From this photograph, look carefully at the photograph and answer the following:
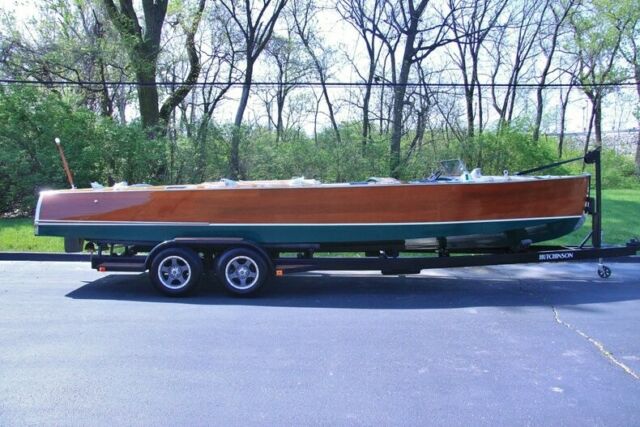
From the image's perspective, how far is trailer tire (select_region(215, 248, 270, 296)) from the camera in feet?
21.6

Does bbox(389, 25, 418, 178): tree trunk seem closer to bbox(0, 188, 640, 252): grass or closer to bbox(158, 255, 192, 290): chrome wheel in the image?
bbox(0, 188, 640, 252): grass

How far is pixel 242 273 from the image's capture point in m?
6.66

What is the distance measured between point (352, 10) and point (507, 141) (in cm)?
1108

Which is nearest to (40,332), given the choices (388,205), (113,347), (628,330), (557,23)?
(113,347)

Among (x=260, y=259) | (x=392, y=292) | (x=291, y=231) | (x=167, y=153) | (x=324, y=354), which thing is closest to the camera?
(x=324, y=354)

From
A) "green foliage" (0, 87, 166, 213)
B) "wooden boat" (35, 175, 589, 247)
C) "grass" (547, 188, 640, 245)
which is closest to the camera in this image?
"wooden boat" (35, 175, 589, 247)

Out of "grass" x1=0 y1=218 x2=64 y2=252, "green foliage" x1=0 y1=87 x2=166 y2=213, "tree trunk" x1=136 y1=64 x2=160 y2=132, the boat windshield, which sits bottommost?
"grass" x1=0 y1=218 x2=64 y2=252

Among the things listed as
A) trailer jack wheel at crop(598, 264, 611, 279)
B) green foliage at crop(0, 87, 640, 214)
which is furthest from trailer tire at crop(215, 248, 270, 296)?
green foliage at crop(0, 87, 640, 214)

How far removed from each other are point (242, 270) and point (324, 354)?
7.78 feet

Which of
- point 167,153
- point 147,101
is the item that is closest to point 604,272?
point 167,153

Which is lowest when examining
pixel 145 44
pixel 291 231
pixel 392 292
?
pixel 392 292

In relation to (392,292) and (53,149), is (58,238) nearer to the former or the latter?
(53,149)

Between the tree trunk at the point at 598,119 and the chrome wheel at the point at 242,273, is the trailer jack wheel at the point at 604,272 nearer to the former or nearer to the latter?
the chrome wheel at the point at 242,273

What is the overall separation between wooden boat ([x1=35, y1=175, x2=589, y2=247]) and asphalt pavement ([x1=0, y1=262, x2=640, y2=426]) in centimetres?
86
